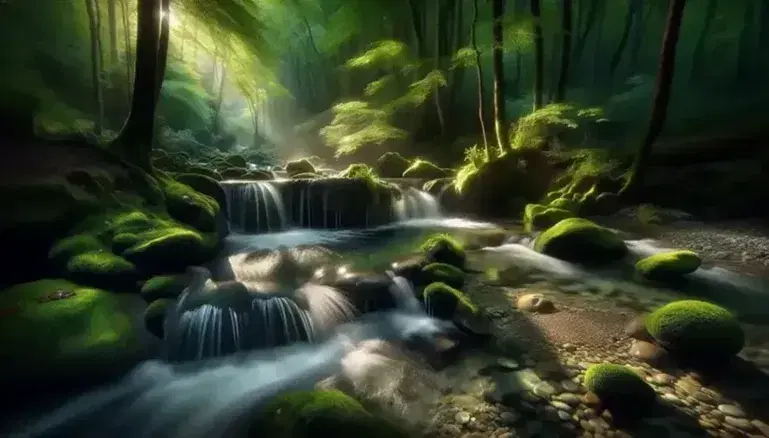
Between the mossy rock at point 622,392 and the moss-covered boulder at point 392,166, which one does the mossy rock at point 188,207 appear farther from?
the moss-covered boulder at point 392,166

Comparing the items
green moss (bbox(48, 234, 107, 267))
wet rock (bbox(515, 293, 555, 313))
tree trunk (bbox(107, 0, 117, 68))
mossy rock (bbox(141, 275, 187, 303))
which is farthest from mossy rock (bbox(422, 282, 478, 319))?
tree trunk (bbox(107, 0, 117, 68))

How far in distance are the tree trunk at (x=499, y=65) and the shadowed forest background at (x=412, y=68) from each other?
0.16 ft

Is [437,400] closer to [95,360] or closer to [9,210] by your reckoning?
[95,360]

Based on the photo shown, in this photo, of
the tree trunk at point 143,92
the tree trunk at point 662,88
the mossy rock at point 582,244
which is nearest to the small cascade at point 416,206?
the mossy rock at point 582,244

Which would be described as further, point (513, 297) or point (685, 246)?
point (685, 246)

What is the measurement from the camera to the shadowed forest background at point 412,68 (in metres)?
13.6

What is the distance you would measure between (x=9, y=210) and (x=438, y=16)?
638 inches

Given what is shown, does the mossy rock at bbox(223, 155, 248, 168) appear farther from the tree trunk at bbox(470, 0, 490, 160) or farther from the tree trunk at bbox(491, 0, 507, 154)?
the tree trunk at bbox(491, 0, 507, 154)

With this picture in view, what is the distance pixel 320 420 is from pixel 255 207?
9970 millimetres

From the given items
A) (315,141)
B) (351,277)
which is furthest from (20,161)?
(315,141)

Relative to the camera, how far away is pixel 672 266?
690cm

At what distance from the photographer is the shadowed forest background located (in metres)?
13.6

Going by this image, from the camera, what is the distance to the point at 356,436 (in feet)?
10.1

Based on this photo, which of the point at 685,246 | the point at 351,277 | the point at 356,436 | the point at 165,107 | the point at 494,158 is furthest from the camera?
the point at 165,107
